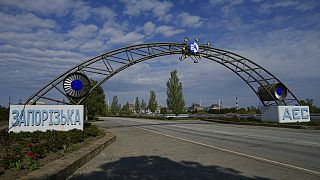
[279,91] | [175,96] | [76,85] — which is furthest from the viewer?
[175,96]

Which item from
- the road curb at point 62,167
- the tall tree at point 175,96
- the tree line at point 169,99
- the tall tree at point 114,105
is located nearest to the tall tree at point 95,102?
the tree line at point 169,99

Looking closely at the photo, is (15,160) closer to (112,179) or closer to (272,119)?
(112,179)

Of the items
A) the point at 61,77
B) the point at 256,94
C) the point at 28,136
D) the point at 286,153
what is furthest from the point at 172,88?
the point at 286,153

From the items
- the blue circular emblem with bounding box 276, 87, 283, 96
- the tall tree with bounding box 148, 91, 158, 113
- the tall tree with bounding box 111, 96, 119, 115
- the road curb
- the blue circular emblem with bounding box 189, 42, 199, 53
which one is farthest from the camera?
the tall tree with bounding box 111, 96, 119, 115

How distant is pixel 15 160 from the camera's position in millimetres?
7863

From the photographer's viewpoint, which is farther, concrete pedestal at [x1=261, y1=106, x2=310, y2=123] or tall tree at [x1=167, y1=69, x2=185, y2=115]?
tall tree at [x1=167, y1=69, x2=185, y2=115]

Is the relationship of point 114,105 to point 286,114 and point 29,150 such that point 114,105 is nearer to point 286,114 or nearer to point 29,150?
point 286,114

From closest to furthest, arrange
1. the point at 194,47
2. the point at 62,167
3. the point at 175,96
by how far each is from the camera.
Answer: the point at 62,167
the point at 194,47
the point at 175,96

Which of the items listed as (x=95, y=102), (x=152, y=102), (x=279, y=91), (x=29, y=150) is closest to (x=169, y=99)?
(x=95, y=102)

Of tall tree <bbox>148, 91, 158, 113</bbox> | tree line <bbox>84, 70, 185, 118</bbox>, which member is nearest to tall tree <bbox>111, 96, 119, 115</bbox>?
tall tree <bbox>148, 91, 158, 113</bbox>

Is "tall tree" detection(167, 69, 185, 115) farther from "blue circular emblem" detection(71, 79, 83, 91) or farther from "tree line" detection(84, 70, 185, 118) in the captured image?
"blue circular emblem" detection(71, 79, 83, 91)

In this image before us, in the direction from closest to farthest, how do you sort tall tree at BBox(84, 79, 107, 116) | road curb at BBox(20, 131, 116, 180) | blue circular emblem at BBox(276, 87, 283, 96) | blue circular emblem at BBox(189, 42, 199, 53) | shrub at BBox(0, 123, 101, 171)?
1. road curb at BBox(20, 131, 116, 180)
2. shrub at BBox(0, 123, 101, 171)
3. blue circular emblem at BBox(189, 42, 199, 53)
4. blue circular emblem at BBox(276, 87, 283, 96)
5. tall tree at BBox(84, 79, 107, 116)

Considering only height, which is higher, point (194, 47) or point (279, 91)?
point (194, 47)

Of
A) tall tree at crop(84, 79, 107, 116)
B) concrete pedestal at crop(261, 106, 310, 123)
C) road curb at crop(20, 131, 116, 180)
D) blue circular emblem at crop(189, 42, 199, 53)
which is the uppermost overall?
blue circular emblem at crop(189, 42, 199, 53)
